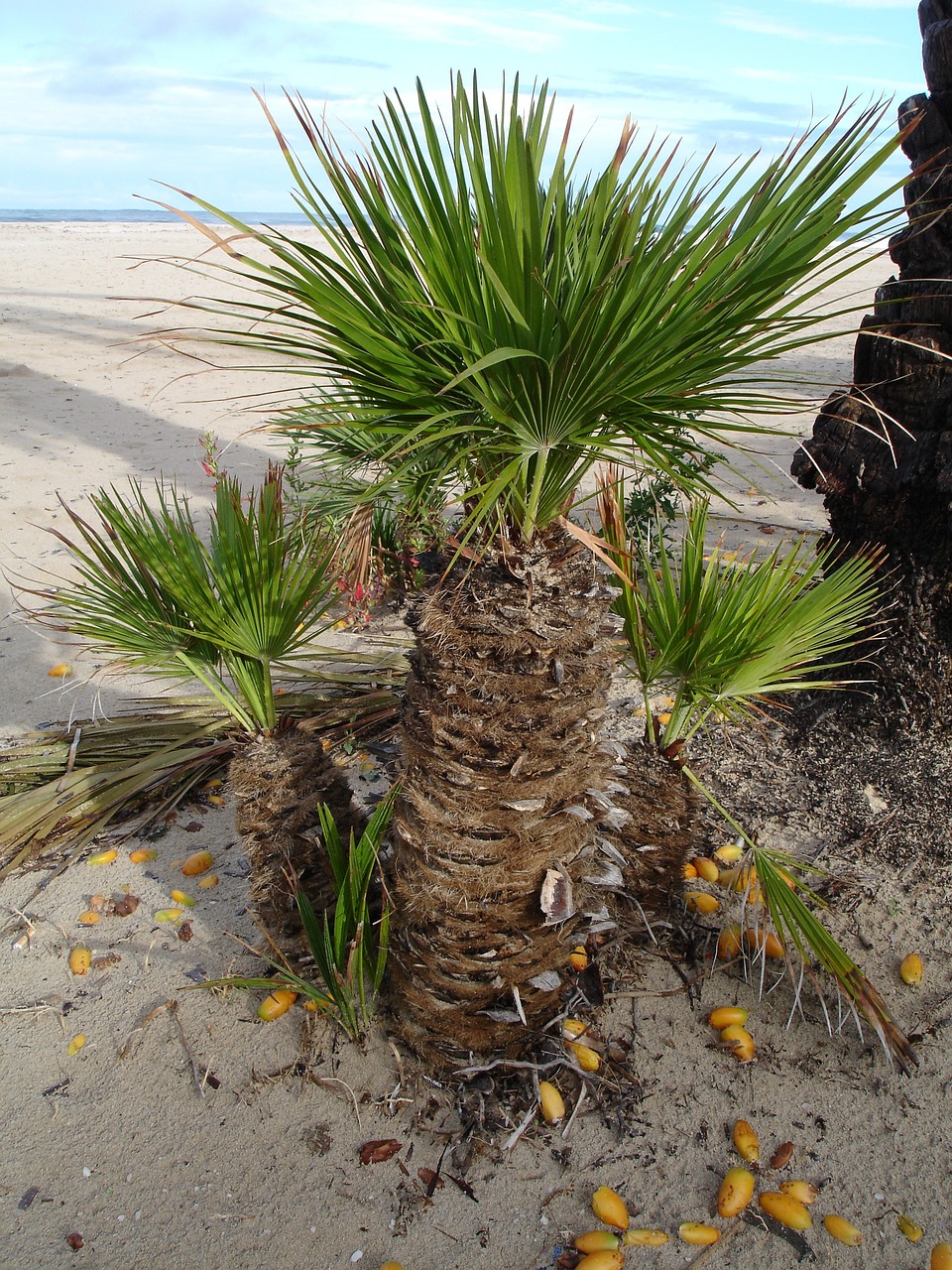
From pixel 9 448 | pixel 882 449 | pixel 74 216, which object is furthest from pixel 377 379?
pixel 74 216

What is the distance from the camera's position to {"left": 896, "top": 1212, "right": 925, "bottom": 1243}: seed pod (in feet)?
5.67

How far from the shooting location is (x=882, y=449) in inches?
107

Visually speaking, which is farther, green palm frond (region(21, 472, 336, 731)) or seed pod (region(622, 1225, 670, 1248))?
green palm frond (region(21, 472, 336, 731))

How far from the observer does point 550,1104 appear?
6.45ft

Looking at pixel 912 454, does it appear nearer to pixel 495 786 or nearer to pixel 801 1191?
pixel 495 786

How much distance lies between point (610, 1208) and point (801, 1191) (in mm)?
405

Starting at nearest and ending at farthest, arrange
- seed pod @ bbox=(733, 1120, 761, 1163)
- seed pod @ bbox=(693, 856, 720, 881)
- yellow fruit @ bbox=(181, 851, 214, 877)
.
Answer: seed pod @ bbox=(733, 1120, 761, 1163), seed pod @ bbox=(693, 856, 720, 881), yellow fruit @ bbox=(181, 851, 214, 877)

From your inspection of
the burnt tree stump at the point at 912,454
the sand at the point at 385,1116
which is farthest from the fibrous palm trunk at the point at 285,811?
the burnt tree stump at the point at 912,454

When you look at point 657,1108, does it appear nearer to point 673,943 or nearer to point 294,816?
point 673,943

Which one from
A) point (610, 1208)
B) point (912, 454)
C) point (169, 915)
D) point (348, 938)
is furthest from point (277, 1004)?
point (912, 454)

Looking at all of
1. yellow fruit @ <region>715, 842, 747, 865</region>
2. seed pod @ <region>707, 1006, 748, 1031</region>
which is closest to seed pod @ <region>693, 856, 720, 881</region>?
yellow fruit @ <region>715, 842, 747, 865</region>

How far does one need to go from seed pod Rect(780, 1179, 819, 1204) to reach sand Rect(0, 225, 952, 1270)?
2 cm

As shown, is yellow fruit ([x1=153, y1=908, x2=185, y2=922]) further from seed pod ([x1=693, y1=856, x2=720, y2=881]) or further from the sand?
seed pod ([x1=693, y1=856, x2=720, y2=881])

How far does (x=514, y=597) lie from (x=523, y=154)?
0.70 m
